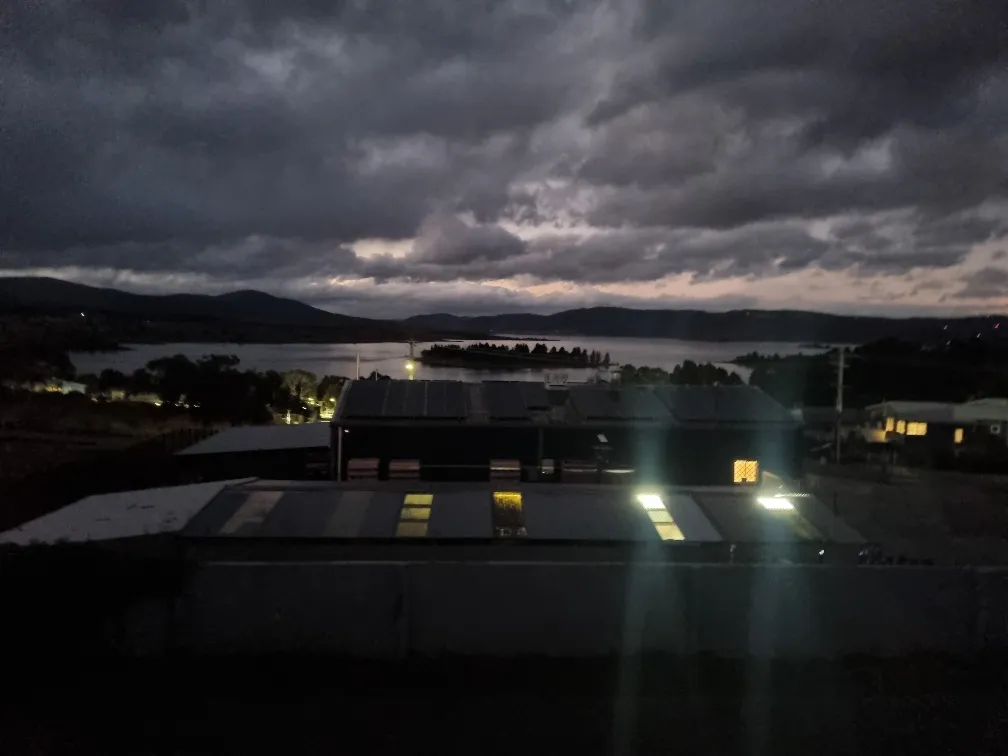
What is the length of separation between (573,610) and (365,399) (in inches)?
278

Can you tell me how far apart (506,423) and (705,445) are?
319 centimetres

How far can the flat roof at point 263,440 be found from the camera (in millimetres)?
13406

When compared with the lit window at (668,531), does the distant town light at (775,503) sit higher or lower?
higher

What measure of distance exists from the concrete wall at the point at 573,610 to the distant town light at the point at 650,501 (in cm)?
215

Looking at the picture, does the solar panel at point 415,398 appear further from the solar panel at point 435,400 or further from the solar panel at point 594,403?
the solar panel at point 594,403

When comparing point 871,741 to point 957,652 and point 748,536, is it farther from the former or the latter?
point 748,536

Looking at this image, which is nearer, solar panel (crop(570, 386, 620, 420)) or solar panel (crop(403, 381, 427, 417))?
solar panel (crop(403, 381, 427, 417))

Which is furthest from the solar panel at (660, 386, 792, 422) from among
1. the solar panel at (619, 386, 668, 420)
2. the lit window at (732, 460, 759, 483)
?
the lit window at (732, 460, 759, 483)

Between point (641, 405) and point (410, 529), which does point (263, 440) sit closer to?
point (641, 405)

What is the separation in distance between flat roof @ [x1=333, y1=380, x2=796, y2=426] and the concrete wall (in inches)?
234

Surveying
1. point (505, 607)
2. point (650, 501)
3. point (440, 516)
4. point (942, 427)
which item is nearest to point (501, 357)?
point (942, 427)

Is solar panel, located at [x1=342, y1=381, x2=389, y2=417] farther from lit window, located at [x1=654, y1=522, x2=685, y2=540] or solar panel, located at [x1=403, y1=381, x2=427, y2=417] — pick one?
lit window, located at [x1=654, y1=522, x2=685, y2=540]

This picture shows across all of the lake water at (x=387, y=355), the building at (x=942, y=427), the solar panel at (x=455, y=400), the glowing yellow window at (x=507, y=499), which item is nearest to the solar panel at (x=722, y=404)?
the solar panel at (x=455, y=400)

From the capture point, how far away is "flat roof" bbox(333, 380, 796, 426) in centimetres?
1184
